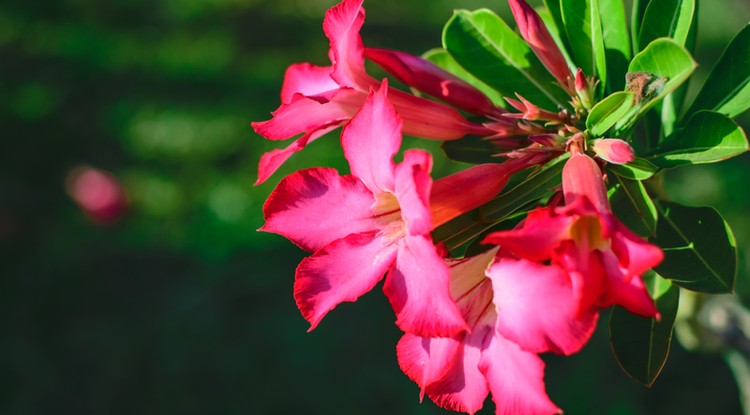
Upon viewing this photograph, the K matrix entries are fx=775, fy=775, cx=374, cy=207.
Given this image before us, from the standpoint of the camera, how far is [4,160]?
3.37 m

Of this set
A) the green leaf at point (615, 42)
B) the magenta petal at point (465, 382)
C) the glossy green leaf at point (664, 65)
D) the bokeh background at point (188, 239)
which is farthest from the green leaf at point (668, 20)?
the bokeh background at point (188, 239)

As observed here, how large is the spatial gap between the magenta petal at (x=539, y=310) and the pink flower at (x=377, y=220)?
58 millimetres

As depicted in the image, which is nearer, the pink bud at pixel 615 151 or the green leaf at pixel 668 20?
the pink bud at pixel 615 151

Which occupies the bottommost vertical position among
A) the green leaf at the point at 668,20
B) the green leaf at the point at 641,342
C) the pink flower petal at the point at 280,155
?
the green leaf at the point at 641,342

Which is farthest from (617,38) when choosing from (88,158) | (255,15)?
(255,15)

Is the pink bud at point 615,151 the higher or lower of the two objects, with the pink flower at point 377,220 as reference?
lower

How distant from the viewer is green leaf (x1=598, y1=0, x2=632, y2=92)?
42.5 inches

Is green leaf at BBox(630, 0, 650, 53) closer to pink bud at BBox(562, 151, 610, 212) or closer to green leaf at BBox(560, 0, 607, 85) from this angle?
green leaf at BBox(560, 0, 607, 85)

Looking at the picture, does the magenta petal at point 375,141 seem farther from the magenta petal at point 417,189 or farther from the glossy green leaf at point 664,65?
the glossy green leaf at point 664,65

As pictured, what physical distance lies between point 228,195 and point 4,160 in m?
1.07

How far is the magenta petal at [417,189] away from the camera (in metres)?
0.76

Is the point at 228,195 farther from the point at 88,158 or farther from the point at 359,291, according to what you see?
the point at 359,291

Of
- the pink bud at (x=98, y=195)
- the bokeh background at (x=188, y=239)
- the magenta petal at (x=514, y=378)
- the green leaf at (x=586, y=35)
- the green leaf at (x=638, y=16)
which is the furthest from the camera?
the pink bud at (x=98, y=195)

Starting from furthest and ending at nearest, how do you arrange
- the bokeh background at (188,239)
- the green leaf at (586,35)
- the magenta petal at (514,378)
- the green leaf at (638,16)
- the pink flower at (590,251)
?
the bokeh background at (188,239), the green leaf at (638,16), the green leaf at (586,35), the magenta petal at (514,378), the pink flower at (590,251)
